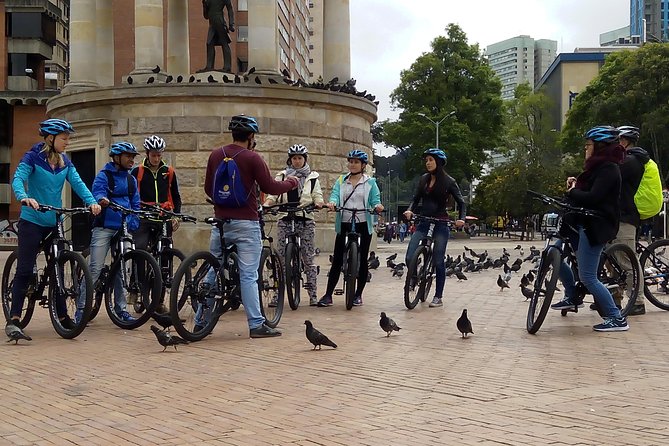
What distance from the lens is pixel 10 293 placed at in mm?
9805

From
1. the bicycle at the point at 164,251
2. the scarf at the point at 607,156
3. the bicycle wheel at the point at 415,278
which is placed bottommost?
the bicycle wheel at the point at 415,278

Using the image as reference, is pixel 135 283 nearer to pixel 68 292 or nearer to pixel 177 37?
pixel 68 292

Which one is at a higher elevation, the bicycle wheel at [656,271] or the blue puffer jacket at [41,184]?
the blue puffer jacket at [41,184]

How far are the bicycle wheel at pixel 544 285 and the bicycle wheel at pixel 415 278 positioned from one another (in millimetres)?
2483

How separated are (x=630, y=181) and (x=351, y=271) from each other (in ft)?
11.1

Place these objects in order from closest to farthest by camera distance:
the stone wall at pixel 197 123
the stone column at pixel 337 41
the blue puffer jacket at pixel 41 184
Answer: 1. the blue puffer jacket at pixel 41 184
2. the stone wall at pixel 197 123
3. the stone column at pixel 337 41

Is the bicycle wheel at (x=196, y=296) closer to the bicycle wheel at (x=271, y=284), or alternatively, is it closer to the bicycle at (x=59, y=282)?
the bicycle wheel at (x=271, y=284)

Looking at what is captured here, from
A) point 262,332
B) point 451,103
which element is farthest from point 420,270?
point 451,103

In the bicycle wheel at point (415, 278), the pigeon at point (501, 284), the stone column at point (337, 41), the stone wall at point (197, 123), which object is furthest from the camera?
the stone column at point (337, 41)

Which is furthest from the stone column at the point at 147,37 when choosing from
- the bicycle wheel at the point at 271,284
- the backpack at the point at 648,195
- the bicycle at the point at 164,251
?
the backpack at the point at 648,195

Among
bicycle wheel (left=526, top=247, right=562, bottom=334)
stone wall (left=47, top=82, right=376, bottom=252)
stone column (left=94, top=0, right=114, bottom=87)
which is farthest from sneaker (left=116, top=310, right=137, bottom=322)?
stone column (left=94, top=0, right=114, bottom=87)

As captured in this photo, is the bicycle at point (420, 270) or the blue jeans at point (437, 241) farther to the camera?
the blue jeans at point (437, 241)

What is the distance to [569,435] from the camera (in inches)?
203

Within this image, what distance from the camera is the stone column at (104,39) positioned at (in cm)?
2881
